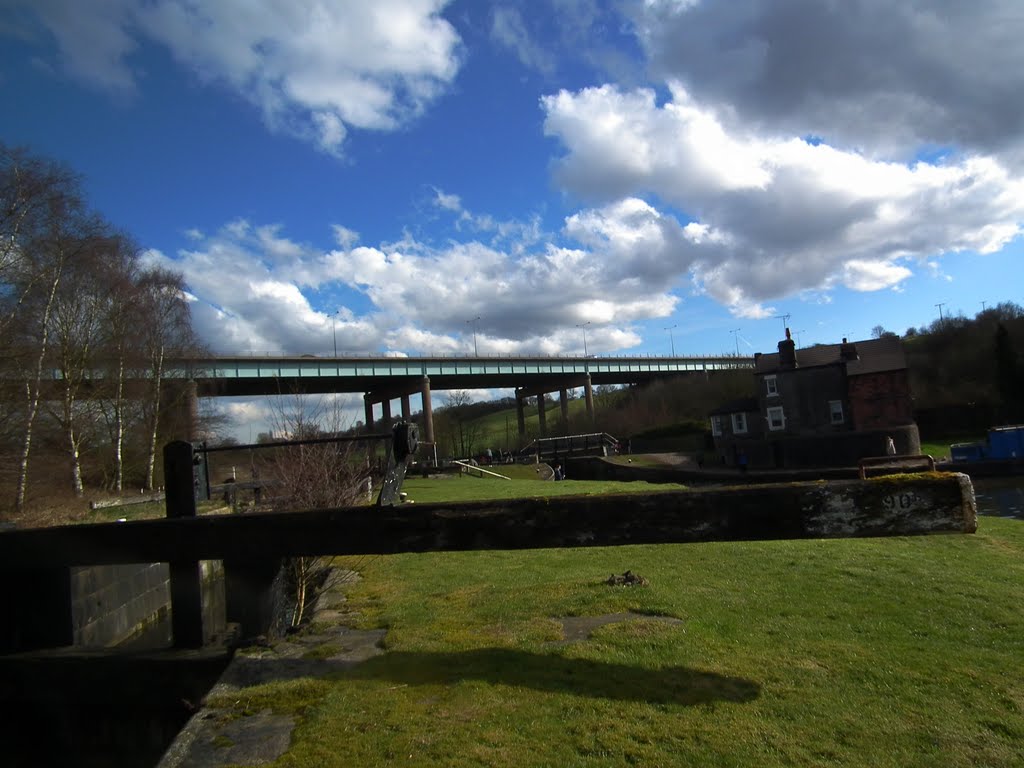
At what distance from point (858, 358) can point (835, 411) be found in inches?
166

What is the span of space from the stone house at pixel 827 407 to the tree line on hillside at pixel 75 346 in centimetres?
4090

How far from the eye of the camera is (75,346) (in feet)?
90.0

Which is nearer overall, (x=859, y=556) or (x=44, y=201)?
(x=859, y=556)

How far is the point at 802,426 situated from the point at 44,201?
48.0m

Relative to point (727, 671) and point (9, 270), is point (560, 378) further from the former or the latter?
point (727, 671)

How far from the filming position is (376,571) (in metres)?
10.1

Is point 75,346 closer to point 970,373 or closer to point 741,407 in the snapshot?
point 741,407

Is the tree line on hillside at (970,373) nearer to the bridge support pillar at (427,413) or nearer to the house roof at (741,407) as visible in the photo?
the house roof at (741,407)

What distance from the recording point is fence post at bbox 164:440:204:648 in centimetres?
530

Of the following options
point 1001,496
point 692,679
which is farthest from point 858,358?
point 692,679

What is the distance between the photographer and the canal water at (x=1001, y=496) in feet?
83.2

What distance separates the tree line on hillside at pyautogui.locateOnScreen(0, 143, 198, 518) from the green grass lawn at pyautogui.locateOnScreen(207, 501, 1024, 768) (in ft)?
68.0

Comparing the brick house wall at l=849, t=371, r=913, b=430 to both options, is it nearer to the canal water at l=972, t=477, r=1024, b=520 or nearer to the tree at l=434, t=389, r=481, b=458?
the canal water at l=972, t=477, r=1024, b=520

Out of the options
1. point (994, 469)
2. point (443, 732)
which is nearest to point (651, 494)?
point (443, 732)
